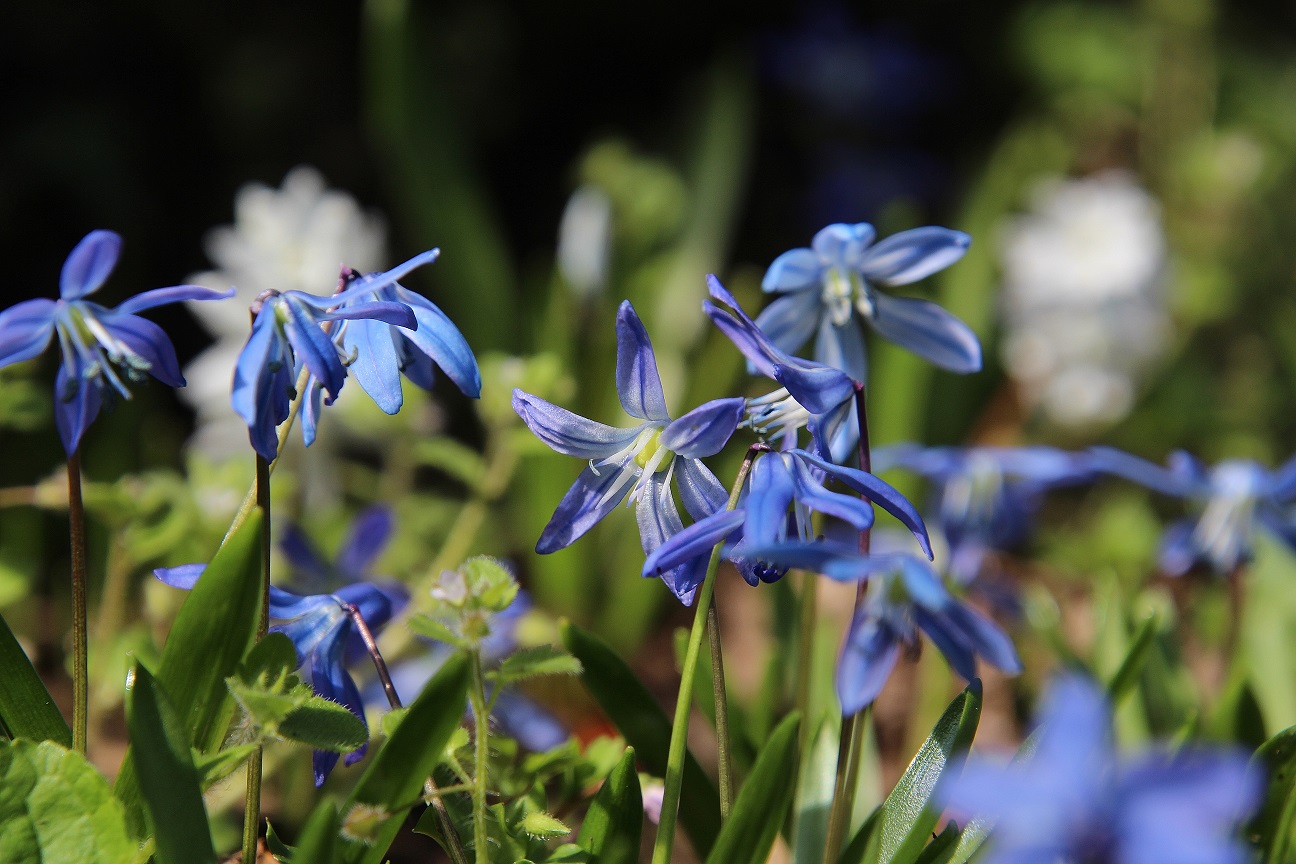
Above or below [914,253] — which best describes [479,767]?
below

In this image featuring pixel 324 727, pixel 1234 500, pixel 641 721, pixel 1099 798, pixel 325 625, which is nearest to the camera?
pixel 1099 798

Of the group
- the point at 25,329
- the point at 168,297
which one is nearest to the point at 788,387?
the point at 168,297

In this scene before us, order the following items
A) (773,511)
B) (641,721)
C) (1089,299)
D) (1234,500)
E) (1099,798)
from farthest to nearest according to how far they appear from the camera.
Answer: (1089,299) → (1234,500) → (641,721) → (773,511) → (1099,798)

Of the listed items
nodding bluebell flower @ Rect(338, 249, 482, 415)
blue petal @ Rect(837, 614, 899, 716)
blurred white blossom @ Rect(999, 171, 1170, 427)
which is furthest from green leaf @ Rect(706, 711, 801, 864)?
blurred white blossom @ Rect(999, 171, 1170, 427)

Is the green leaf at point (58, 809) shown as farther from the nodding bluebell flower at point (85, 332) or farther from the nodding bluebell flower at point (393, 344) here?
the nodding bluebell flower at point (393, 344)

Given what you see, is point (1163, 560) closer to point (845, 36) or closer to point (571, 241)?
point (571, 241)

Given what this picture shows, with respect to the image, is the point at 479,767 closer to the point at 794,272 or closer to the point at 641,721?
the point at 641,721

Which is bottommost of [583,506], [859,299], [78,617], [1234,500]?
[1234,500]
